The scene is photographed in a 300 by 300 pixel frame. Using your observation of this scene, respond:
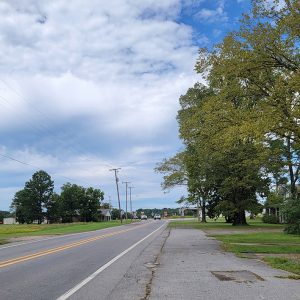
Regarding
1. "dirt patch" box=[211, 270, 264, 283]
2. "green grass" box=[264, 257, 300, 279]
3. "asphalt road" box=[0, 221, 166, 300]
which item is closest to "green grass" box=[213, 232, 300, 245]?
"green grass" box=[264, 257, 300, 279]

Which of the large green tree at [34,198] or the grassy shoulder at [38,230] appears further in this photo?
the large green tree at [34,198]

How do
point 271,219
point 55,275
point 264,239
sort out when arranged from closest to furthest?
point 55,275, point 264,239, point 271,219

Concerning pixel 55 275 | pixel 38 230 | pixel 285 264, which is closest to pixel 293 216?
pixel 285 264

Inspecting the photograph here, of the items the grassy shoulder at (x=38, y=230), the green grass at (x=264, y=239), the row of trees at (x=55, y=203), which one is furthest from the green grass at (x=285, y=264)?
the row of trees at (x=55, y=203)

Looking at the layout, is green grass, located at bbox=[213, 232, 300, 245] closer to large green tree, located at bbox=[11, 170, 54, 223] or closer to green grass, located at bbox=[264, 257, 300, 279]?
green grass, located at bbox=[264, 257, 300, 279]

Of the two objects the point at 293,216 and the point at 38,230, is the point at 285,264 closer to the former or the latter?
the point at 293,216

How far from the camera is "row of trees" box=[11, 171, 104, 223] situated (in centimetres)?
12912

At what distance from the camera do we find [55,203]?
132 metres

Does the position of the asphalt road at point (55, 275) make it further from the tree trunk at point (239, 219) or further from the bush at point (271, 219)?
the bush at point (271, 219)

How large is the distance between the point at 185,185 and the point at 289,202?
3170 centimetres

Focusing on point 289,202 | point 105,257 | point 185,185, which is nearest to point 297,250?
point 105,257

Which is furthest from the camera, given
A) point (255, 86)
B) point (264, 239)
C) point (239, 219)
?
point (239, 219)

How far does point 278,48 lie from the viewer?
20.0 m

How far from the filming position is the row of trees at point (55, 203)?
129125 mm
